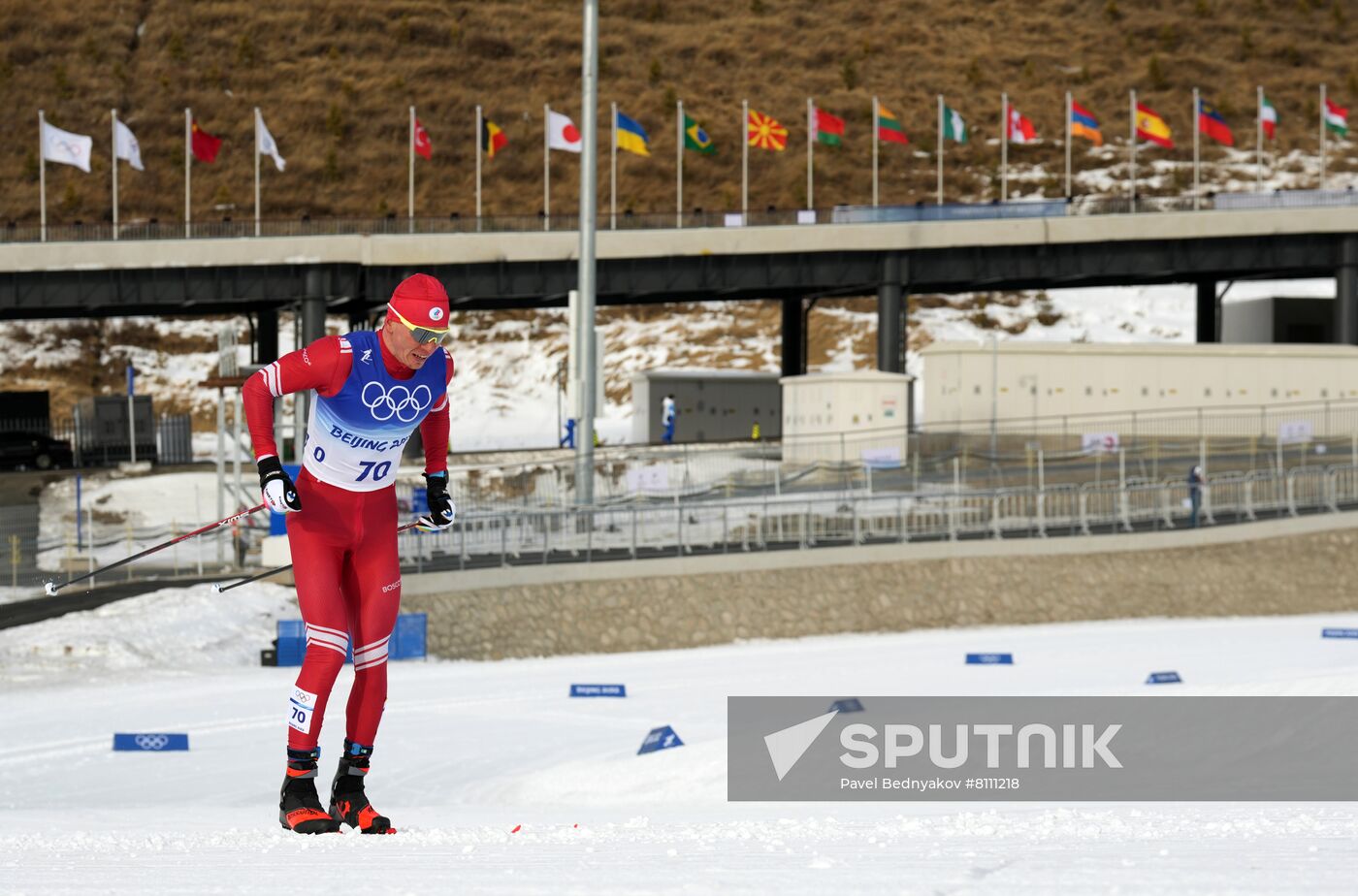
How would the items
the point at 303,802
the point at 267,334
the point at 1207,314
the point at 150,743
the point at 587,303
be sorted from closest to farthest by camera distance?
the point at 303,802 → the point at 150,743 → the point at 587,303 → the point at 267,334 → the point at 1207,314

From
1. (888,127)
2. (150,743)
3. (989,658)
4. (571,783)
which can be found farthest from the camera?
(888,127)

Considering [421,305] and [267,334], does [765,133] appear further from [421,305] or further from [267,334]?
[421,305]

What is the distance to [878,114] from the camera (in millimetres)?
55531

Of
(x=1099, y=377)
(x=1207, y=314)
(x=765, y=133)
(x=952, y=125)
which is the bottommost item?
(x=1099, y=377)

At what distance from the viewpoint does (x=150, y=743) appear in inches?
630

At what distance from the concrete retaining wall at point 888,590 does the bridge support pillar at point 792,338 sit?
29841 mm

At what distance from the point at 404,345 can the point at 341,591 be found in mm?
1290

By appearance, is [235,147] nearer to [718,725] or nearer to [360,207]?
[360,207]

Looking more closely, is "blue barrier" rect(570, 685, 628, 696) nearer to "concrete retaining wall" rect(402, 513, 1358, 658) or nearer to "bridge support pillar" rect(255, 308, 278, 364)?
"concrete retaining wall" rect(402, 513, 1358, 658)

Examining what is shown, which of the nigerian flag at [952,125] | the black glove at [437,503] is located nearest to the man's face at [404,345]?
the black glove at [437,503]

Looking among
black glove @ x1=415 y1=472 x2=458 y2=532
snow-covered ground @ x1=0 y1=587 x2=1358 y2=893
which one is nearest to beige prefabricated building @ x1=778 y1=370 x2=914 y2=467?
snow-covered ground @ x1=0 y1=587 x2=1358 y2=893

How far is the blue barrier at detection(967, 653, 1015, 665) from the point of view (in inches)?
908

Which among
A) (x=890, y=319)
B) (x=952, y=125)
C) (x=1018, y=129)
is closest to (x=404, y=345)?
(x=890, y=319)

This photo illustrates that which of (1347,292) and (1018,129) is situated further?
(1018,129)
